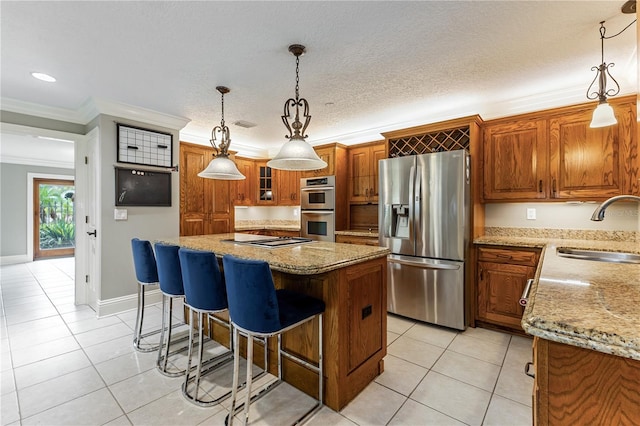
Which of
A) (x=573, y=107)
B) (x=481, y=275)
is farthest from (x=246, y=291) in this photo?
(x=573, y=107)

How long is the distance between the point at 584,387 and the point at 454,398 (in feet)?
4.71

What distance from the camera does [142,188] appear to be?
3607mm

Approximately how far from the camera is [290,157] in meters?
2.11

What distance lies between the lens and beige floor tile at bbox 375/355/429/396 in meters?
2.01

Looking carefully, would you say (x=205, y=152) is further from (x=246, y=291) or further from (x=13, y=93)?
(x=246, y=291)

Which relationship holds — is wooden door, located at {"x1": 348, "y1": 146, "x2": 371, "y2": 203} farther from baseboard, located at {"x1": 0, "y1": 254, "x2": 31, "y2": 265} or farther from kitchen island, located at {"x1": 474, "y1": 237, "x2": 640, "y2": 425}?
baseboard, located at {"x1": 0, "y1": 254, "x2": 31, "y2": 265}

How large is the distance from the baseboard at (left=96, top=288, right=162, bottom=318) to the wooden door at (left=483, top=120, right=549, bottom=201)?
4.32m

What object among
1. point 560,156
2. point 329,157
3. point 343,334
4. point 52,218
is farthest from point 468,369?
point 52,218

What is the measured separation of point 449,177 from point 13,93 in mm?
4646

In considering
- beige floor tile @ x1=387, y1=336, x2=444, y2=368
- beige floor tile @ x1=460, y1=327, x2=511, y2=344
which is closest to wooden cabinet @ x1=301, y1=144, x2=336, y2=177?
beige floor tile @ x1=387, y1=336, x2=444, y2=368

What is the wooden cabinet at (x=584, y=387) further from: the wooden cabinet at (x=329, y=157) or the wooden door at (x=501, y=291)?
the wooden cabinet at (x=329, y=157)

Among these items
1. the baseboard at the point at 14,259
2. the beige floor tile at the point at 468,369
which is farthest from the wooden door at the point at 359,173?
the baseboard at the point at 14,259

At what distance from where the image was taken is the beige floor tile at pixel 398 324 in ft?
9.87

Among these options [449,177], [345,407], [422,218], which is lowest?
[345,407]
